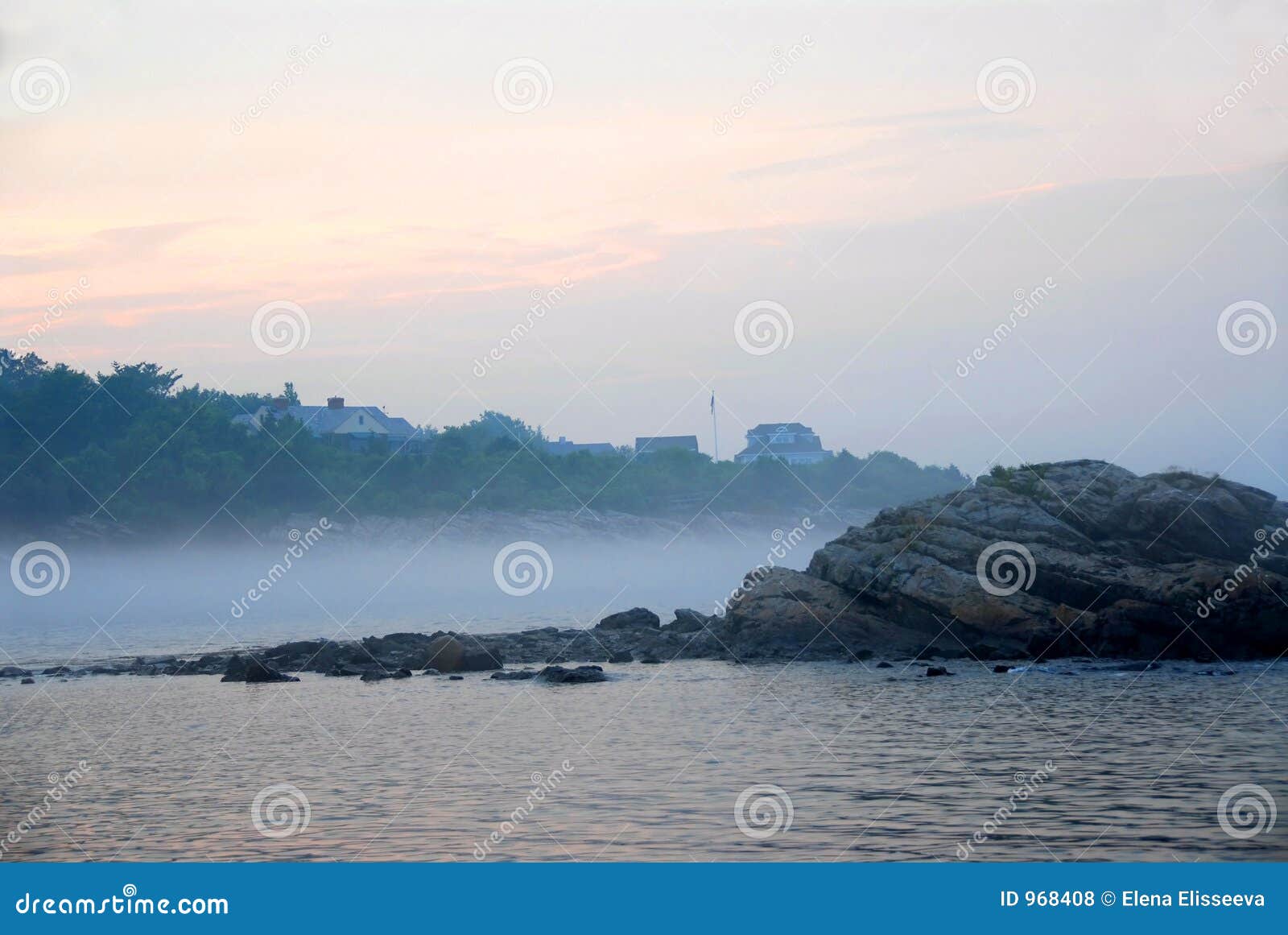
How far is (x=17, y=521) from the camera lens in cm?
9475

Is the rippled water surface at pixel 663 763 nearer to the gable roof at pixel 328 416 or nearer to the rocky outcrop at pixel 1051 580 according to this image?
the rocky outcrop at pixel 1051 580

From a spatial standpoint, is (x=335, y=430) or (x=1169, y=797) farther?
(x=335, y=430)

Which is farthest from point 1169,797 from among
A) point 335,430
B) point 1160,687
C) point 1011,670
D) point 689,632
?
point 335,430

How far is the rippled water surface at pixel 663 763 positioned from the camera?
1916 centimetres

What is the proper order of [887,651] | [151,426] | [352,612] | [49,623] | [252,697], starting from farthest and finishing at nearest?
1. [151,426]
2. [352,612]
3. [49,623]
4. [887,651]
5. [252,697]

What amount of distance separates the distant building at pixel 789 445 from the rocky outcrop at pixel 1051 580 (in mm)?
117706

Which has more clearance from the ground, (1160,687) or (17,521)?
(17,521)

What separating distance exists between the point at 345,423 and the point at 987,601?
9210cm

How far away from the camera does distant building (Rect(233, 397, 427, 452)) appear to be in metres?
120

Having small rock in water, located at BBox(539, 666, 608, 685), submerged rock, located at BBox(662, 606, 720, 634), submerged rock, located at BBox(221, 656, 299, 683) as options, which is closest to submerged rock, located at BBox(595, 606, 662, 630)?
submerged rock, located at BBox(662, 606, 720, 634)

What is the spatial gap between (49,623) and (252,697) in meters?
34.8

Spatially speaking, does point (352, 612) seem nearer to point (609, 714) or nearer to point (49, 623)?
point (49, 623)

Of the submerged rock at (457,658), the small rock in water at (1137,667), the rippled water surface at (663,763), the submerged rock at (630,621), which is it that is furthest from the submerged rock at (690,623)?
the small rock in water at (1137,667)

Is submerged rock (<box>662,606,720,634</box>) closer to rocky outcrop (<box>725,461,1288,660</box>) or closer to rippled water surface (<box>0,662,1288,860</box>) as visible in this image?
rocky outcrop (<box>725,461,1288,660</box>)
